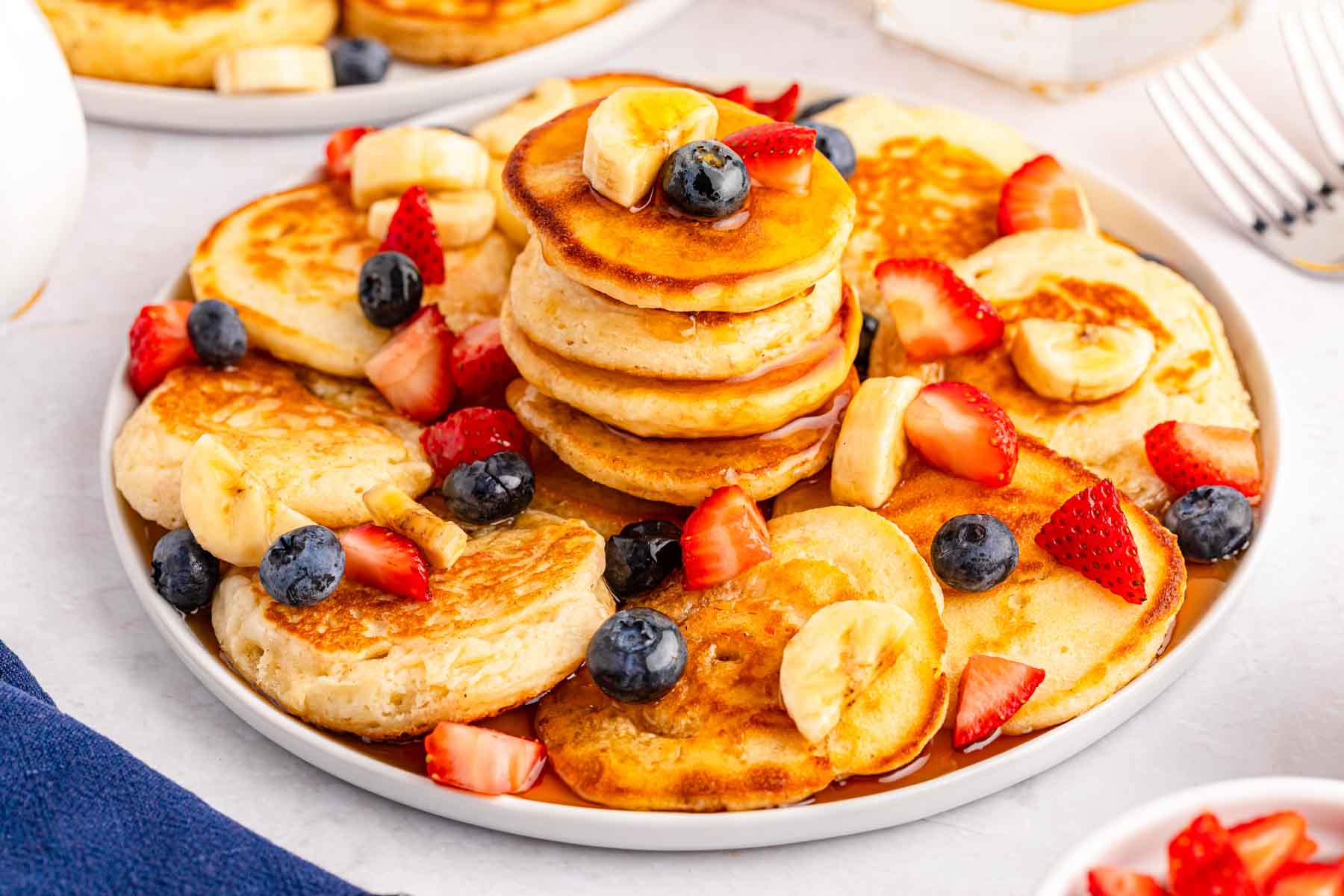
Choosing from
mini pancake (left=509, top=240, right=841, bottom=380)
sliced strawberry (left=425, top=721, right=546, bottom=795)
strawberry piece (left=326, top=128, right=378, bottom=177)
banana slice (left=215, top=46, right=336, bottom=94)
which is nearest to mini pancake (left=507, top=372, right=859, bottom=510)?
mini pancake (left=509, top=240, right=841, bottom=380)

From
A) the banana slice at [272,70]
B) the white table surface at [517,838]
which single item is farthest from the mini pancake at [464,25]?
the white table surface at [517,838]

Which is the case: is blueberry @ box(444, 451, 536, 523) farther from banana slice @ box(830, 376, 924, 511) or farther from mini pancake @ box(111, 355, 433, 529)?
banana slice @ box(830, 376, 924, 511)

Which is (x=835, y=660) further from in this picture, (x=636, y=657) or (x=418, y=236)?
(x=418, y=236)

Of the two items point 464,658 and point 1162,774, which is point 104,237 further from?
point 1162,774

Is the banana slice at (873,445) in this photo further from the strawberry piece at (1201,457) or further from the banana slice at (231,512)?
the banana slice at (231,512)

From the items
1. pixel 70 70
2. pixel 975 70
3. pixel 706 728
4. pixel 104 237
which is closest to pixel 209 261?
pixel 104 237
